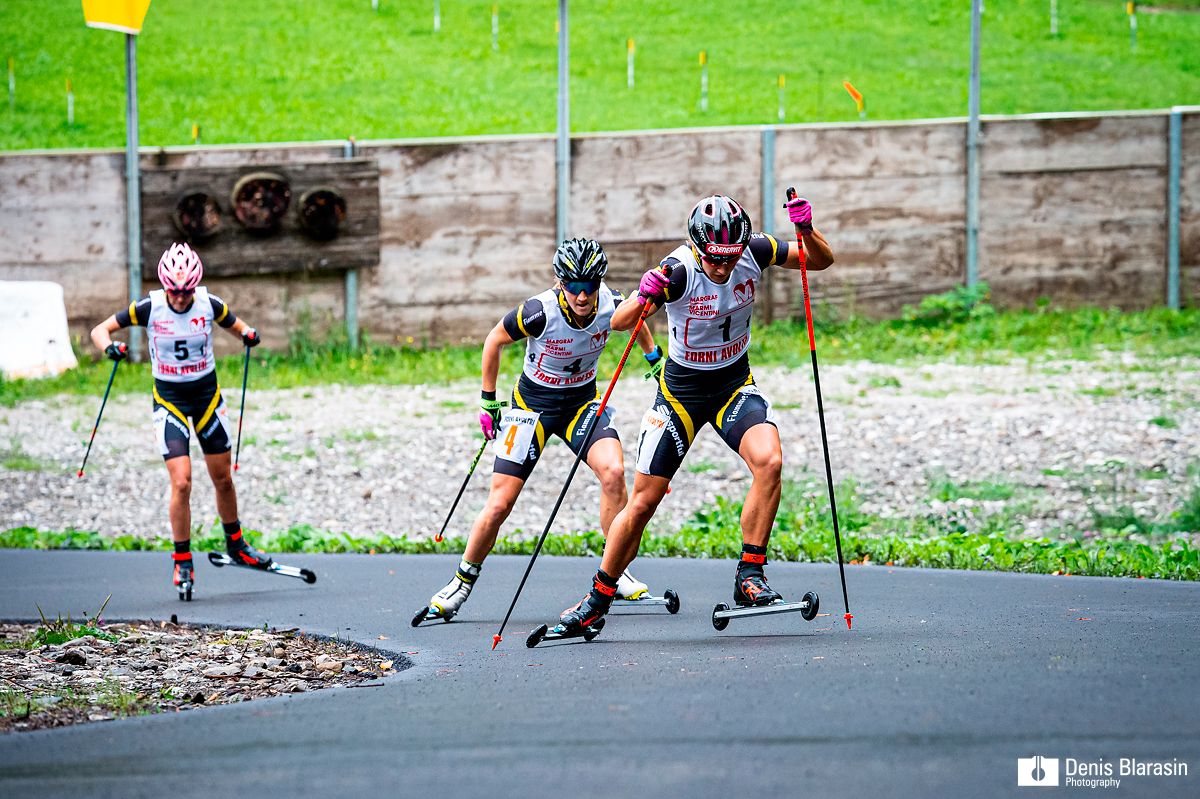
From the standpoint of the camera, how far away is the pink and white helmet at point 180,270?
34.9 feet

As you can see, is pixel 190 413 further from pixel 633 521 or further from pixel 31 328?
pixel 31 328

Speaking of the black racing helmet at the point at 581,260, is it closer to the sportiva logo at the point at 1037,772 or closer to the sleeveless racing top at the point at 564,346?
the sleeveless racing top at the point at 564,346

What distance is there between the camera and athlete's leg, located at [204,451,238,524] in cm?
1080

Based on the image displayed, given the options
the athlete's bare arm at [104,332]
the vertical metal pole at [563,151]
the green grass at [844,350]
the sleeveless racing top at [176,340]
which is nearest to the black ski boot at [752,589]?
the sleeveless racing top at [176,340]

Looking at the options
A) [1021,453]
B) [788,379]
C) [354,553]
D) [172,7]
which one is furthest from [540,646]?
[172,7]

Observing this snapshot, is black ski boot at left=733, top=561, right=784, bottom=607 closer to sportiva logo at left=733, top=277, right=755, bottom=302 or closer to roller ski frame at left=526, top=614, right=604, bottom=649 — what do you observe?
roller ski frame at left=526, top=614, right=604, bottom=649

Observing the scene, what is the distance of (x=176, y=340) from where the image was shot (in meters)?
10.8

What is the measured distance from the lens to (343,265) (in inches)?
761

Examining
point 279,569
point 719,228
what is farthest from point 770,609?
point 279,569

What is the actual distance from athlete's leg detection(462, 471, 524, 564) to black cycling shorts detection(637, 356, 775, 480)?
114 centimetres

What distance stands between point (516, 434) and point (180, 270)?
118 inches

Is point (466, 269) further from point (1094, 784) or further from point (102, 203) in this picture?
point (1094, 784)

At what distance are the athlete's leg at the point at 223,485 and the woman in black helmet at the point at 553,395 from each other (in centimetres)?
246

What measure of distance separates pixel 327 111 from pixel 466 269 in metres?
14.8
